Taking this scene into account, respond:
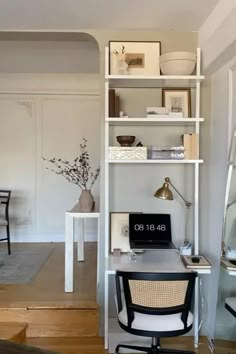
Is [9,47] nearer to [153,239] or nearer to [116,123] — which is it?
[116,123]

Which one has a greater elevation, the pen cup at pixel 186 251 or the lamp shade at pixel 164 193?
the lamp shade at pixel 164 193

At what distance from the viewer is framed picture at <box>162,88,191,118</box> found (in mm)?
3279

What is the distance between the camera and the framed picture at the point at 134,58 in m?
3.21

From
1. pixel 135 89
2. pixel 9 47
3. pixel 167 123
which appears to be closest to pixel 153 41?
pixel 135 89

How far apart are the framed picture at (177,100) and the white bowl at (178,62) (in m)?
0.22

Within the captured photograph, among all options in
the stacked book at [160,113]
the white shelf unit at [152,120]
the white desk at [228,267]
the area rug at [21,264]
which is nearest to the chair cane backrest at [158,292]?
the white desk at [228,267]

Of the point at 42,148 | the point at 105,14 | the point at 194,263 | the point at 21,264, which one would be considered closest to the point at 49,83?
the point at 42,148

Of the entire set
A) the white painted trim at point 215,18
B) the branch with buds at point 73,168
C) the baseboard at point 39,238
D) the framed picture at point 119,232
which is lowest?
the baseboard at point 39,238

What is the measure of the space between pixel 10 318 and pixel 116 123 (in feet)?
5.71

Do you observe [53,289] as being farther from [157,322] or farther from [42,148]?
[42,148]

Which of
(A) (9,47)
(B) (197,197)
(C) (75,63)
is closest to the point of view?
(B) (197,197)

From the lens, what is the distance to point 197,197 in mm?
3189

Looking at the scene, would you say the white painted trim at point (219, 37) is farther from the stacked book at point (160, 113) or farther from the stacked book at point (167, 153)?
the stacked book at point (167, 153)

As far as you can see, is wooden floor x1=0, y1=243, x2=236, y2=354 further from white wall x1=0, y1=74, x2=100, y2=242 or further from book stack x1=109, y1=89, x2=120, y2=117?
white wall x1=0, y1=74, x2=100, y2=242
